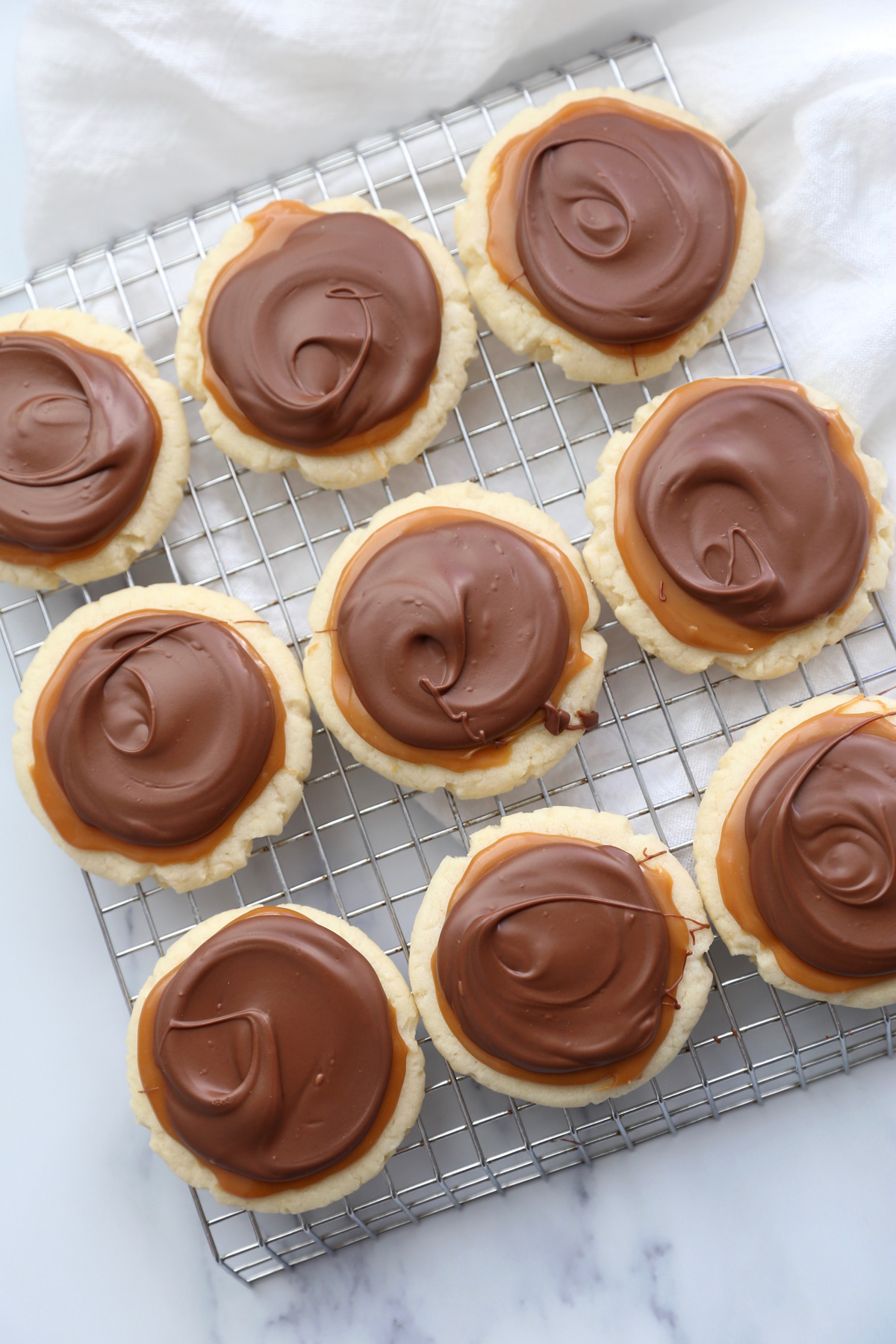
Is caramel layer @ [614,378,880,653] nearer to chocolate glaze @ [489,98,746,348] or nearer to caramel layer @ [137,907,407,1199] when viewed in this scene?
chocolate glaze @ [489,98,746,348]

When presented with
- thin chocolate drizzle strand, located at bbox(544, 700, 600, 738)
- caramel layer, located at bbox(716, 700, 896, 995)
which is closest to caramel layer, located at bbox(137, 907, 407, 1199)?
thin chocolate drizzle strand, located at bbox(544, 700, 600, 738)

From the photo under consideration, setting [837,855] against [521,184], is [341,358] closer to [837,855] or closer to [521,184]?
[521,184]

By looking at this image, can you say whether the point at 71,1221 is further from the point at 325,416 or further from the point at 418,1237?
the point at 325,416

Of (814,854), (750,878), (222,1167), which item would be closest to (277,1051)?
(222,1167)

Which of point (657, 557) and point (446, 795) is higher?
point (657, 557)

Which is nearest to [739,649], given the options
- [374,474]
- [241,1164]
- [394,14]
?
[374,474]

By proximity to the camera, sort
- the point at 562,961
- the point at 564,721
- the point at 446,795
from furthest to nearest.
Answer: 1. the point at 446,795
2. the point at 564,721
3. the point at 562,961
